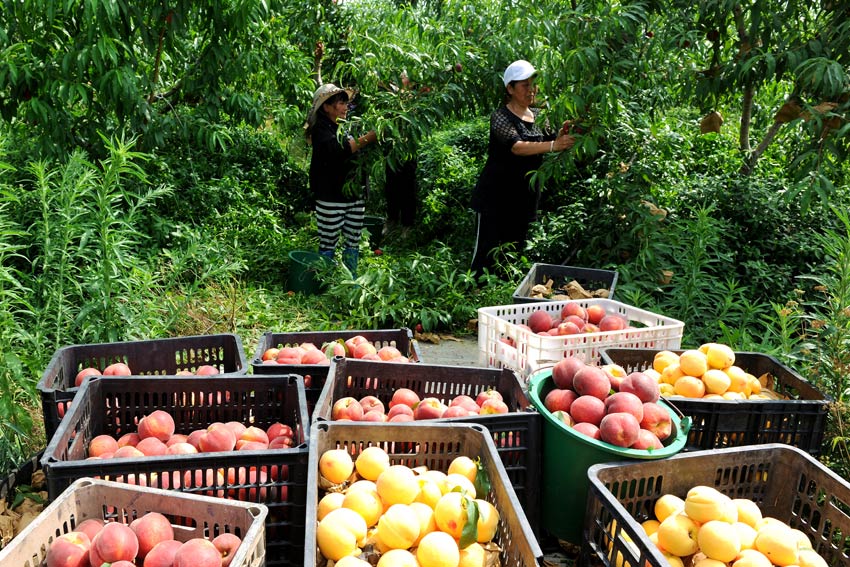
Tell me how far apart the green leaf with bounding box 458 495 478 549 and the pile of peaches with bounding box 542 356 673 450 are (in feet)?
2.18

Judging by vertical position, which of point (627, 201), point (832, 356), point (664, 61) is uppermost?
point (664, 61)

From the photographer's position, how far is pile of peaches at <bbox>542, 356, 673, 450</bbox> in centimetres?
224

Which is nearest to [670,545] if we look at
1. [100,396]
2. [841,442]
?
[841,442]

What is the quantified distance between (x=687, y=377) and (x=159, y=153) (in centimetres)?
647

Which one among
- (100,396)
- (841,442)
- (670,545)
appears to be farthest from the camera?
(841,442)

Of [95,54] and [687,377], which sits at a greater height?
[95,54]

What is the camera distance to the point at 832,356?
3.08m

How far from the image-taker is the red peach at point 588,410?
94.2 inches

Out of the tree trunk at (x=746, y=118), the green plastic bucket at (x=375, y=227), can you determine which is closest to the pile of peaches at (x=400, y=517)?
the tree trunk at (x=746, y=118)

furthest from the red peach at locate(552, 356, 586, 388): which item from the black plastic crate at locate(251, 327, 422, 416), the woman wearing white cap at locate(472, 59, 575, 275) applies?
the woman wearing white cap at locate(472, 59, 575, 275)

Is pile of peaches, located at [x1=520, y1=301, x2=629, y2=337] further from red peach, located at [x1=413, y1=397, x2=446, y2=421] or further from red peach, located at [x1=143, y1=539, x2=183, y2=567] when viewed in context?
red peach, located at [x1=143, y1=539, x2=183, y2=567]

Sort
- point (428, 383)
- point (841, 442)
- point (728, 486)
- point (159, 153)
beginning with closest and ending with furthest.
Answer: point (728, 486) < point (428, 383) < point (841, 442) < point (159, 153)

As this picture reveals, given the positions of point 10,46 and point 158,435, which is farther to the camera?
point 10,46

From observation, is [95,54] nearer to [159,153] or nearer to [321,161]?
[321,161]
